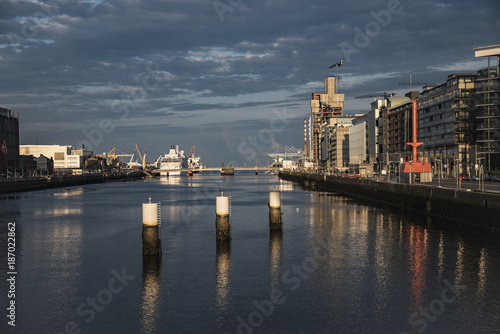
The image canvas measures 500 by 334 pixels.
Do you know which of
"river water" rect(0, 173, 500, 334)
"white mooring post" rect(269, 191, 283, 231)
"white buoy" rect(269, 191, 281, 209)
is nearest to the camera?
"river water" rect(0, 173, 500, 334)

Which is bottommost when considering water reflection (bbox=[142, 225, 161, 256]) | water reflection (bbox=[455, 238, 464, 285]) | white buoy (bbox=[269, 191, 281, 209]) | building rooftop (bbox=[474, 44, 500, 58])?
water reflection (bbox=[455, 238, 464, 285])

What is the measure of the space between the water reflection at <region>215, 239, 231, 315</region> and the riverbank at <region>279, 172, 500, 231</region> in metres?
25.6

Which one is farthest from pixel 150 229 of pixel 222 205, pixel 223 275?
pixel 222 205

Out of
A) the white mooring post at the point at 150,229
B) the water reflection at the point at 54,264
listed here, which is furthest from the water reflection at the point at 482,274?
the water reflection at the point at 54,264

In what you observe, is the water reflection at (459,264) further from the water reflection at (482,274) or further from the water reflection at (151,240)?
the water reflection at (151,240)

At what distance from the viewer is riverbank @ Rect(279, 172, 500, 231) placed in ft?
162

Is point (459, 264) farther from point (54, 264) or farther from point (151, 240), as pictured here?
point (54, 264)

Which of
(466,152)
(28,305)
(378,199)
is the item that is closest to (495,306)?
(28,305)

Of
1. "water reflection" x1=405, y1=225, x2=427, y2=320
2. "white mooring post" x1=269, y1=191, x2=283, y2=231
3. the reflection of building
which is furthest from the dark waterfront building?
"white mooring post" x1=269, y1=191, x2=283, y2=231

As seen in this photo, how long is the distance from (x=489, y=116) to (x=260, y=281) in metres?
112

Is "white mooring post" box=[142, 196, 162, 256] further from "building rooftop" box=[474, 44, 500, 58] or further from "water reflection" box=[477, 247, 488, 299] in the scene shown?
"building rooftop" box=[474, 44, 500, 58]

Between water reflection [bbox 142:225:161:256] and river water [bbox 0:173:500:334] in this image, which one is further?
water reflection [bbox 142:225:161:256]

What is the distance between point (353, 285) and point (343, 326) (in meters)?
7.13

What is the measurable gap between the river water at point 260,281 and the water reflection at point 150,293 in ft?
0.30
